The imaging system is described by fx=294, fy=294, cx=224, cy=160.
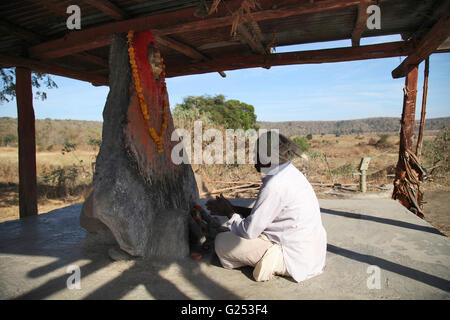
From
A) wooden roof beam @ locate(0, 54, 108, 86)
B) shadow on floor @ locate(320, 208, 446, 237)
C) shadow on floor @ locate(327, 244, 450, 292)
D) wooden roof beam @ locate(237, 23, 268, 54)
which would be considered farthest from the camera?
wooden roof beam @ locate(0, 54, 108, 86)

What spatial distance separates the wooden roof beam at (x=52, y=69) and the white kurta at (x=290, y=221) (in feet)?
14.9

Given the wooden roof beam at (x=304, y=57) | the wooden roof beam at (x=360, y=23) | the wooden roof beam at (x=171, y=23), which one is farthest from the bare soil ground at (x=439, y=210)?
the wooden roof beam at (x=171, y=23)

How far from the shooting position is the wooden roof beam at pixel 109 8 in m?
3.13

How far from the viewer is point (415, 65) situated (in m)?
4.57

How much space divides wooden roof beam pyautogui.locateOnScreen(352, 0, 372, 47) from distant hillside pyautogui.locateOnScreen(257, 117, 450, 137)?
46.9 metres

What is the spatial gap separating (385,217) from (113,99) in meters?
4.16

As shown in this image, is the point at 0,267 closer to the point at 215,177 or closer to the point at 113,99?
the point at 113,99

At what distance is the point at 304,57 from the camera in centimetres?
496

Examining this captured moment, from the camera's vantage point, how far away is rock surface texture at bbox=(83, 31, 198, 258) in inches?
113

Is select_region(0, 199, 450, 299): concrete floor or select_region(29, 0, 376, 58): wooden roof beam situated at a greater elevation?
select_region(29, 0, 376, 58): wooden roof beam

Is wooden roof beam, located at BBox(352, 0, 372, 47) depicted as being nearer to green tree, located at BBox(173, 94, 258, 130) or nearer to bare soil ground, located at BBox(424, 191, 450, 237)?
bare soil ground, located at BBox(424, 191, 450, 237)

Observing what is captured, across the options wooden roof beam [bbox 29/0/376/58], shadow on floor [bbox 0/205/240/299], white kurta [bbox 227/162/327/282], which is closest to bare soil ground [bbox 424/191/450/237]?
white kurta [bbox 227/162/327/282]

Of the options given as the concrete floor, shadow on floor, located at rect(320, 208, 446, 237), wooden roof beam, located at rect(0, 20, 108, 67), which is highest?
wooden roof beam, located at rect(0, 20, 108, 67)
